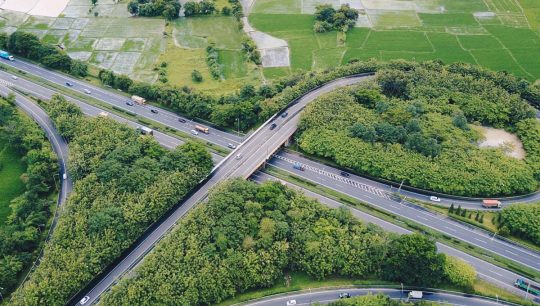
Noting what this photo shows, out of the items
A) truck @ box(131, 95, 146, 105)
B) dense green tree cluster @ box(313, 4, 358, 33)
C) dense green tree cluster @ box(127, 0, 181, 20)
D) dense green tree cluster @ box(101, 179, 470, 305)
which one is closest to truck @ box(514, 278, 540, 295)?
dense green tree cluster @ box(101, 179, 470, 305)

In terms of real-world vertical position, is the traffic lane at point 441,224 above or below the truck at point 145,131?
below

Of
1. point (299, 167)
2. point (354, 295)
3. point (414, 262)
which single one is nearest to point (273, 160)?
point (299, 167)

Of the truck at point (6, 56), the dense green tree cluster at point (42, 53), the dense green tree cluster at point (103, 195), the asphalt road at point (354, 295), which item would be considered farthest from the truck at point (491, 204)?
the truck at point (6, 56)

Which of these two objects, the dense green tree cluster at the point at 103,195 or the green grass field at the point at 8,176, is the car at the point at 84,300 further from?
the green grass field at the point at 8,176

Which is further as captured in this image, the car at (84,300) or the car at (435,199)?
the car at (435,199)

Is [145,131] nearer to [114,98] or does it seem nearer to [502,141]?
[114,98]

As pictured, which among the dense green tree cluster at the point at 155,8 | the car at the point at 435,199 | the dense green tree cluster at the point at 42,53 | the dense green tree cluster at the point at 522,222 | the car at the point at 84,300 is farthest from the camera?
the dense green tree cluster at the point at 155,8

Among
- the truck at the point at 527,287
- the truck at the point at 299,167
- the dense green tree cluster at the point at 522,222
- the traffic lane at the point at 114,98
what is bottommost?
the truck at the point at 527,287
